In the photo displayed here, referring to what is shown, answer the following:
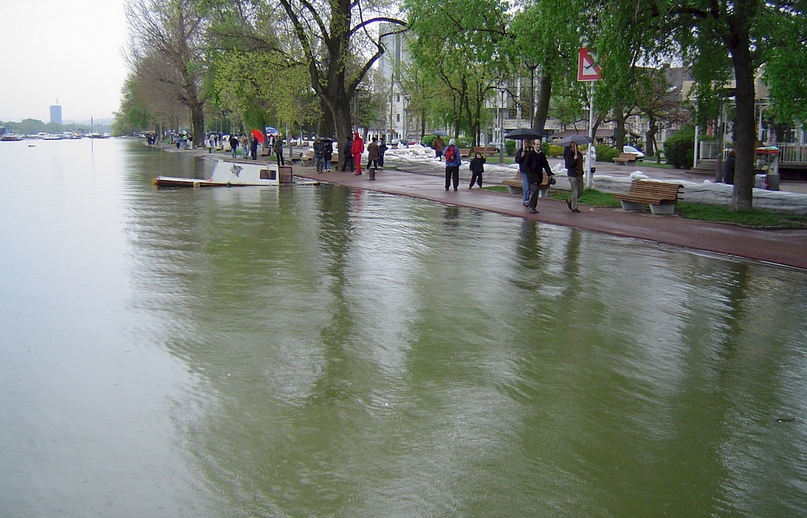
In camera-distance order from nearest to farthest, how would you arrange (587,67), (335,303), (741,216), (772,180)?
1. (335,303)
2. (741,216)
3. (587,67)
4. (772,180)

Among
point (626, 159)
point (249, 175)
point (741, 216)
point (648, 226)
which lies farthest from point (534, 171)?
point (626, 159)

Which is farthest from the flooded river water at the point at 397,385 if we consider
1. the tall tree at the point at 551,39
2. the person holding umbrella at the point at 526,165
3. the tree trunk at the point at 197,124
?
the tree trunk at the point at 197,124

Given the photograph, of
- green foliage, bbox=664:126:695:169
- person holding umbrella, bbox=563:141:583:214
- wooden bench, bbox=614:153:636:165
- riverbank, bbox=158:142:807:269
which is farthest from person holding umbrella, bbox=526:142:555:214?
wooden bench, bbox=614:153:636:165

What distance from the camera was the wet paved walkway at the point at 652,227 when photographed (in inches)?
526

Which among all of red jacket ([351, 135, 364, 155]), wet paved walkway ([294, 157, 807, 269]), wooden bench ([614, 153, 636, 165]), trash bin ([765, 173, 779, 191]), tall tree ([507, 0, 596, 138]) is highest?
tall tree ([507, 0, 596, 138])

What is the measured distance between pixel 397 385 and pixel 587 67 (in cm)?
1694

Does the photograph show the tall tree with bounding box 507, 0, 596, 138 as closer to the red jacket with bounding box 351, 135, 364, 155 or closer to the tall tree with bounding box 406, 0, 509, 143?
the tall tree with bounding box 406, 0, 509, 143

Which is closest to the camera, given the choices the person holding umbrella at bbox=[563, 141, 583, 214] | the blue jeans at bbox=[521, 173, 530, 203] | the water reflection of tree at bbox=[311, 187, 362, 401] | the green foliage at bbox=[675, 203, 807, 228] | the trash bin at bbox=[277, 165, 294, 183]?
the water reflection of tree at bbox=[311, 187, 362, 401]

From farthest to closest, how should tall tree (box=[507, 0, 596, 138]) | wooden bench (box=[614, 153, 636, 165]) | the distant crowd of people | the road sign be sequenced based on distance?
wooden bench (box=[614, 153, 636, 165])
the road sign
the distant crowd of people
tall tree (box=[507, 0, 596, 138])

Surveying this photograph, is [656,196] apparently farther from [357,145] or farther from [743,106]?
[357,145]

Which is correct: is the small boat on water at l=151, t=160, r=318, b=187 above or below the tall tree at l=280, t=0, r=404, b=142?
below

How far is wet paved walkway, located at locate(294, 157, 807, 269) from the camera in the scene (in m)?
13.4

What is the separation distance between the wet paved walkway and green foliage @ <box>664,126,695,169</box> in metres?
15.0

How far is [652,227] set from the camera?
1622 centimetres
